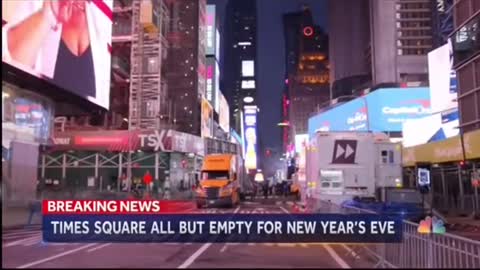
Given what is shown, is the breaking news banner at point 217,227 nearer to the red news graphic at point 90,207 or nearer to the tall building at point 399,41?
the red news graphic at point 90,207

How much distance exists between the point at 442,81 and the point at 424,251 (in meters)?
60.0

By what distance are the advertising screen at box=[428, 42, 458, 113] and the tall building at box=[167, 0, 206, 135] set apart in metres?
27.8

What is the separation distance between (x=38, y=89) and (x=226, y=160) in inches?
495

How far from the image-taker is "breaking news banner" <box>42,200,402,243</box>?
1024cm

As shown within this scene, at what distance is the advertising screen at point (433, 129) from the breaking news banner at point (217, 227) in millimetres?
44400

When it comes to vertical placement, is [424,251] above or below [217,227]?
below

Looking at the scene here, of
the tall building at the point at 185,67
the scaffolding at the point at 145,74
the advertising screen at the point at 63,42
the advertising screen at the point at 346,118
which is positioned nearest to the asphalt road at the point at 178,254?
the advertising screen at the point at 63,42

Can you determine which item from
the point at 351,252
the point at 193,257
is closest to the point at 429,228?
the point at 351,252

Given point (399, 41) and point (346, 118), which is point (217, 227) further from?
point (399, 41)

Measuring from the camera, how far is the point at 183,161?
61438mm

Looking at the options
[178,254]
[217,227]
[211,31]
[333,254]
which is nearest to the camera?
[217,227]

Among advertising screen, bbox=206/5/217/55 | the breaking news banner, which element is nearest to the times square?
the breaking news banner

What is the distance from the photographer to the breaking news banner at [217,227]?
10.2 metres

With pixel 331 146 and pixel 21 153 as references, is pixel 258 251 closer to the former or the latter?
pixel 331 146
